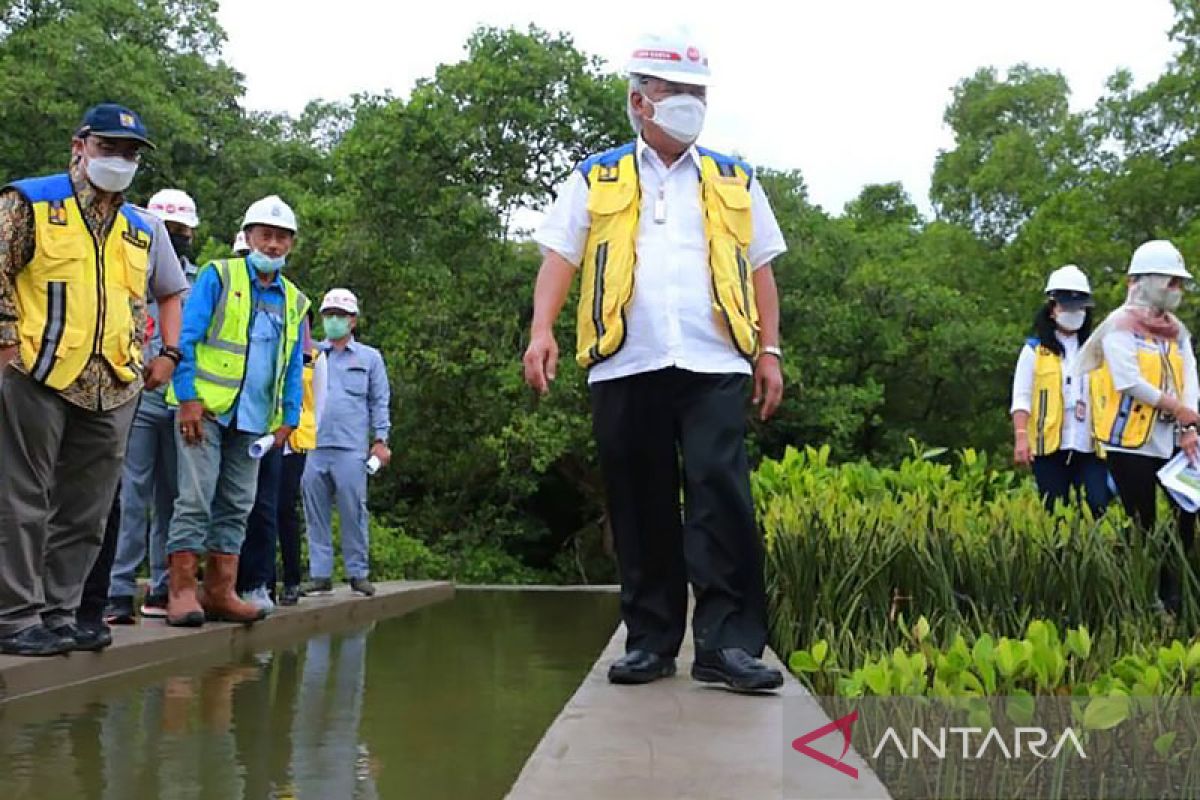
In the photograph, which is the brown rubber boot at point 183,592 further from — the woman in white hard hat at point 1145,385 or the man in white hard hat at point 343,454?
the woman in white hard hat at point 1145,385

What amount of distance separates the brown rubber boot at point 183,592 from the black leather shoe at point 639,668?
102 inches

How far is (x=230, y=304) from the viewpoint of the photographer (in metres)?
6.20

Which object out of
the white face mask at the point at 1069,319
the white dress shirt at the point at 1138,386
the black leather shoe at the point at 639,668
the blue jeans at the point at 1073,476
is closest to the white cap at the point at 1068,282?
the white face mask at the point at 1069,319

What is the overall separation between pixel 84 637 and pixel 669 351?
7.54ft

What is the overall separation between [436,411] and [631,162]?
1896cm

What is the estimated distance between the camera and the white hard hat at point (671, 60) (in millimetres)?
4145

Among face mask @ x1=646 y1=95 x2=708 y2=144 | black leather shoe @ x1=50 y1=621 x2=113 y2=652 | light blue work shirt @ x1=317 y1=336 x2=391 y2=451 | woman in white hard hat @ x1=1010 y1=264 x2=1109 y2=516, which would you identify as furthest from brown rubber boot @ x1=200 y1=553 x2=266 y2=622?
woman in white hard hat @ x1=1010 y1=264 x2=1109 y2=516

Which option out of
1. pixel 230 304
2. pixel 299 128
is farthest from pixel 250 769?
pixel 299 128

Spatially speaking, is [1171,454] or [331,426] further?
[331,426]

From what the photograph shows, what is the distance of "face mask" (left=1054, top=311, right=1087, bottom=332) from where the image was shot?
7.84m

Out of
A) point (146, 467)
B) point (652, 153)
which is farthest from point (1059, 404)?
point (146, 467)

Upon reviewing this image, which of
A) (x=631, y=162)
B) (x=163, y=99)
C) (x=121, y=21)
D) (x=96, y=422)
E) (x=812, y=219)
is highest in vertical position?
(x=121, y=21)

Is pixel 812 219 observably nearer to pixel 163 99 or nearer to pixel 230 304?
pixel 163 99

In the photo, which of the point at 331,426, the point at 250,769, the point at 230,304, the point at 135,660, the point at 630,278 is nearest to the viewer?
the point at 250,769
